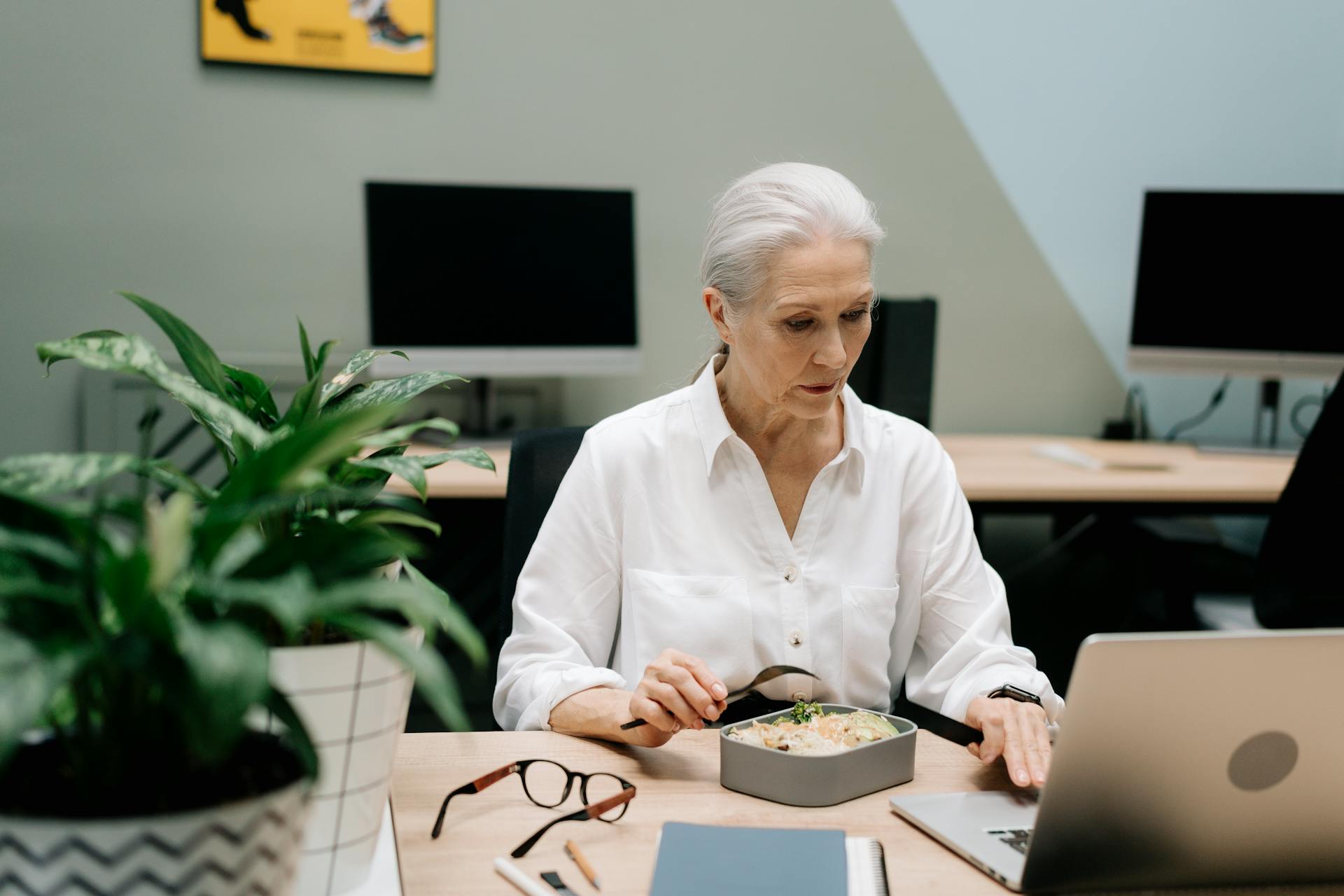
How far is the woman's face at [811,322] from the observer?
1.42 metres

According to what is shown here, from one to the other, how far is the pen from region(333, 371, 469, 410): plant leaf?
0.37 metres

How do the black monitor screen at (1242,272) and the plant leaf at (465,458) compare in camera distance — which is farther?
the black monitor screen at (1242,272)

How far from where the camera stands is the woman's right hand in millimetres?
1071

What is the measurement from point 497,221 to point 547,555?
1411 millimetres

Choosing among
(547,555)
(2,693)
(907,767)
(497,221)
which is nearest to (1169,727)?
(907,767)

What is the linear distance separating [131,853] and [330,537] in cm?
18

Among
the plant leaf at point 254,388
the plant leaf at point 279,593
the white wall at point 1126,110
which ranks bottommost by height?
the plant leaf at point 279,593

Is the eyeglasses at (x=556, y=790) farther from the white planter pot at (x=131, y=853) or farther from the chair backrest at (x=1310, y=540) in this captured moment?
the chair backrest at (x=1310, y=540)

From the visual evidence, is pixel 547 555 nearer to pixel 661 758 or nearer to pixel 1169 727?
pixel 661 758

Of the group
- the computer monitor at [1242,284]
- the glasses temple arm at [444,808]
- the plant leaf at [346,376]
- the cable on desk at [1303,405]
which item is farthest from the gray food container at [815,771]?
the cable on desk at [1303,405]

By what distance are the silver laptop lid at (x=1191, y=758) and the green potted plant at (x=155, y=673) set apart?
455mm

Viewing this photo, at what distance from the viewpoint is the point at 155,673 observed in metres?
0.51

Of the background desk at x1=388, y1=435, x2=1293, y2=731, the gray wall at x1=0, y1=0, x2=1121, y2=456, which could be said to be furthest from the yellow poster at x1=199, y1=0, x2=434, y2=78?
the background desk at x1=388, y1=435, x2=1293, y2=731

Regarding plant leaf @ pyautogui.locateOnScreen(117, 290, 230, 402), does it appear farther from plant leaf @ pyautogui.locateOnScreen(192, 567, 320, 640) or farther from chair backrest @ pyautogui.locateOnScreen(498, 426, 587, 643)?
chair backrest @ pyautogui.locateOnScreen(498, 426, 587, 643)
